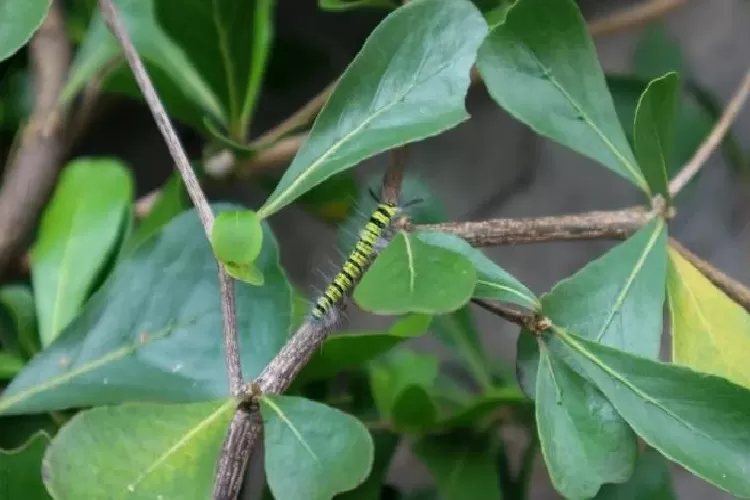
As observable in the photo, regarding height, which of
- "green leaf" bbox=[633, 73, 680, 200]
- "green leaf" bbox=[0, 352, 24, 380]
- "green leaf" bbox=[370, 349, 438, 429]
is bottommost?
"green leaf" bbox=[370, 349, 438, 429]

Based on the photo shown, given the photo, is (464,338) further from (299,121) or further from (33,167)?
(33,167)

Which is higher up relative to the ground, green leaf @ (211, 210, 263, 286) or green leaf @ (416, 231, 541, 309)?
green leaf @ (211, 210, 263, 286)

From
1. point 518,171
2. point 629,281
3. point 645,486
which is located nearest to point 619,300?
point 629,281

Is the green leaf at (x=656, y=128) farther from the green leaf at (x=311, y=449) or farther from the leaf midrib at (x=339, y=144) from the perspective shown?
the green leaf at (x=311, y=449)

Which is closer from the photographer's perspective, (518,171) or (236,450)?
(236,450)

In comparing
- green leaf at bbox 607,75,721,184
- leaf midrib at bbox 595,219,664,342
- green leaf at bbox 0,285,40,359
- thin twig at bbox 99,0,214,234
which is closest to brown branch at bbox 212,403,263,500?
thin twig at bbox 99,0,214,234

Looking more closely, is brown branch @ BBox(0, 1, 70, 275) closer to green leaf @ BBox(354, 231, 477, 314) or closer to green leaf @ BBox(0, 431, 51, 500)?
green leaf @ BBox(0, 431, 51, 500)

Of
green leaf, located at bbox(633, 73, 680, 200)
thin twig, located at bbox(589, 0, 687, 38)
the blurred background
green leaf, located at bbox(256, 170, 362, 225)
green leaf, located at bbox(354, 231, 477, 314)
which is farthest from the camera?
the blurred background
